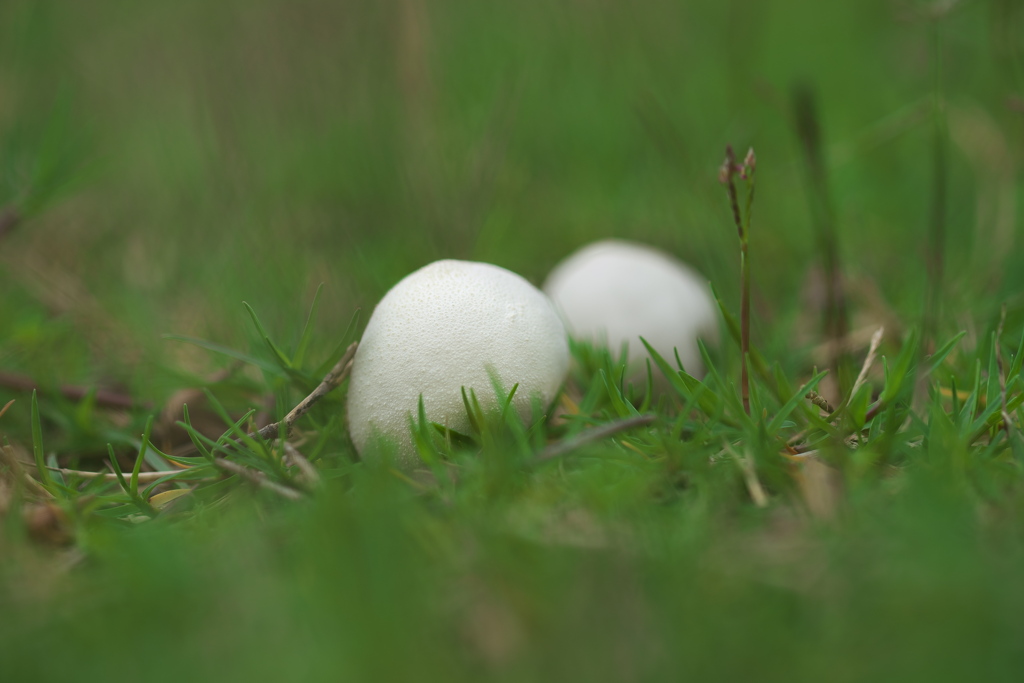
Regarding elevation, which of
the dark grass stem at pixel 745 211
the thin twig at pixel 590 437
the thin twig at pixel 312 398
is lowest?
the thin twig at pixel 590 437

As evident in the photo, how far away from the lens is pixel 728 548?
90 cm

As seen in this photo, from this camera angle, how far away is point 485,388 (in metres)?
1.27

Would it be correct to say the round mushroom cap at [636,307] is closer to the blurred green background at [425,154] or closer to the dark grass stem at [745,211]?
the blurred green background at [425,154]

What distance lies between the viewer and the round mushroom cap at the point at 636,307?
5.70ft

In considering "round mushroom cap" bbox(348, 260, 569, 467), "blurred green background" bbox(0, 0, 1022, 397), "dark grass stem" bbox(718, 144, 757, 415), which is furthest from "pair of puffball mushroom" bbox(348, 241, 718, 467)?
"blurred green background" bbox(0, 0, 1022, 397)

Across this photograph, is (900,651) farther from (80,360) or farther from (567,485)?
(80,360)

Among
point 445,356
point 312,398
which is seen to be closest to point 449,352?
point 445,356

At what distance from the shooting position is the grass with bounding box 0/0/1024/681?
79cm

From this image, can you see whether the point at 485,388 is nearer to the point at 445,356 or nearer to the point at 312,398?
the point at 445,356

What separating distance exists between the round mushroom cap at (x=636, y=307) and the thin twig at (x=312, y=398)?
625mm

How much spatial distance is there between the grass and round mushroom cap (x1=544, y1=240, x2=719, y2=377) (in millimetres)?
71

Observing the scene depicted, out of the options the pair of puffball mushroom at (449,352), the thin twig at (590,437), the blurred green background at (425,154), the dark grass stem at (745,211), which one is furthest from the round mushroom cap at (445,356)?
the blurred green background at (425,154)

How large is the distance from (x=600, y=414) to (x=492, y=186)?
1.20 metres

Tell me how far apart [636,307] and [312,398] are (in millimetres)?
832
